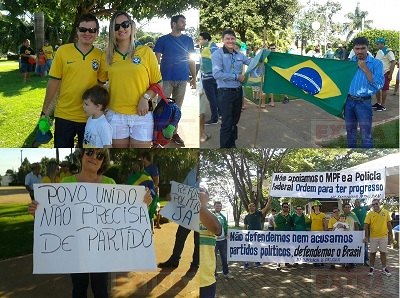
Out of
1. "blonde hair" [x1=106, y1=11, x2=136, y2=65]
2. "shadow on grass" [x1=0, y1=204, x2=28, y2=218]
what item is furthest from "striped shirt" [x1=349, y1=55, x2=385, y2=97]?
"shadow on grass" [x1=0, y1=204, x2=28, y2=218]

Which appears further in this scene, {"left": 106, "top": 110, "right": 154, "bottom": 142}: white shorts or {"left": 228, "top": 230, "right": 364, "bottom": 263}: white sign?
{"left": 228, "top": 230, "right": 364, "bottom": 263}: white sign

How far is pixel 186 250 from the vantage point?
411 centimetres

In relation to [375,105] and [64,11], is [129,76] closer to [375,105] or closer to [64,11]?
[64,11]

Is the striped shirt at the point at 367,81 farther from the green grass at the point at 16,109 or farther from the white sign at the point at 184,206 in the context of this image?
the green grass at the point at 16,109

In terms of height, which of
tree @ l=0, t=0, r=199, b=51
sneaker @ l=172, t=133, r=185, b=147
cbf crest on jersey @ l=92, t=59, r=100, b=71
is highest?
tree @ l=0, t=0, r=199, b=51

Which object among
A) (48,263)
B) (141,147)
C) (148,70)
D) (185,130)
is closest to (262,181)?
(185,130)

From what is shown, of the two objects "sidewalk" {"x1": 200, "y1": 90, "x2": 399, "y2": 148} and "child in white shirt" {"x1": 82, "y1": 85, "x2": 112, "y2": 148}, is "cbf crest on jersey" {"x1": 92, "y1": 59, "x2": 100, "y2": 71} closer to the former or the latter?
"child in white shirt" {"x1": 82, "y1": 85, "x2": 112, "y2": 148}

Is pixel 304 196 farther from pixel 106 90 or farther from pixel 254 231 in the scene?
pixel 106 90

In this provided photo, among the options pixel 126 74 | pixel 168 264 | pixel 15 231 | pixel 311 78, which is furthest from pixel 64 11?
pixel 168 264

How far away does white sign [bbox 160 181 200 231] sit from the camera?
4023mm

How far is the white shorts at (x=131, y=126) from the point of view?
367 centimetres

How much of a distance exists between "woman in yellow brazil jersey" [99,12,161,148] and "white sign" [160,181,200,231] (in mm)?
655

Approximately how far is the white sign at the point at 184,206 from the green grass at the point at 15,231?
1.02 meters

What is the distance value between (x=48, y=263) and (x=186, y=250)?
1.04 meters
